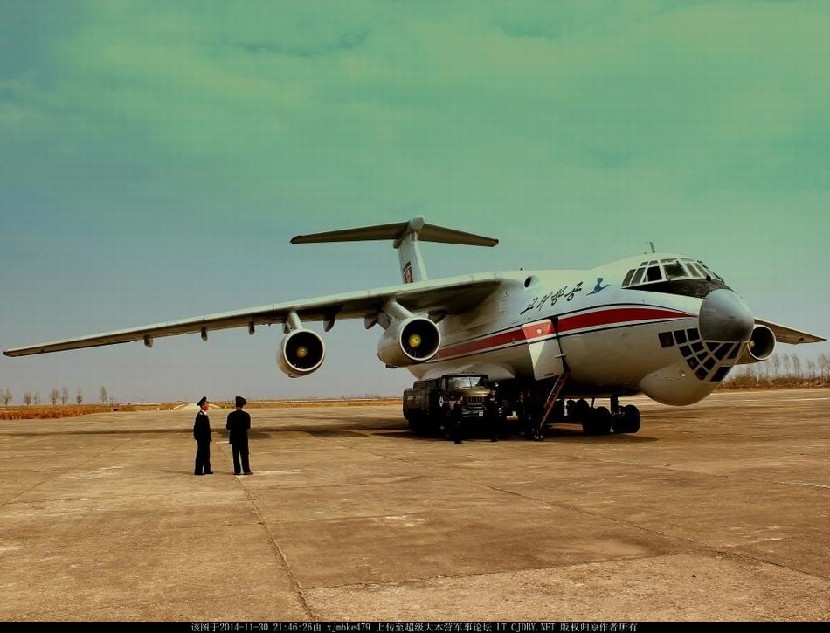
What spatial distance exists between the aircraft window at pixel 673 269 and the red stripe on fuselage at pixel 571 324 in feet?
A: 2.51

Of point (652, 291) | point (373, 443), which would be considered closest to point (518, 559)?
point (652, 291)

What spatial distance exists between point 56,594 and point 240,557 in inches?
49.8

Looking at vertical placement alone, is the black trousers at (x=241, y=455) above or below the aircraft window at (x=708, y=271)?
below

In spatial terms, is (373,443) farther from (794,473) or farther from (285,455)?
(794,473)

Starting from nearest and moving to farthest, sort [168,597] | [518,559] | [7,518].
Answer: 1. [168,597]
2. [518,559]
3. [7,518]

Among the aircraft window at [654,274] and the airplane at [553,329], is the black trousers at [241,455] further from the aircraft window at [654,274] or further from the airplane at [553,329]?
the aircraft window at [654,274]

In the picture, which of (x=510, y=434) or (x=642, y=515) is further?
(x=510, y=434)

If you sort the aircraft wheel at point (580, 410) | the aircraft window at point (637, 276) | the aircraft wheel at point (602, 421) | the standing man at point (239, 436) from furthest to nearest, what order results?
the aircraft wheel at point (580, 410) < the aircraft wheel at point (602, 421) < the aircraft window at point (637, 276) < the standing man at point (239, 436)

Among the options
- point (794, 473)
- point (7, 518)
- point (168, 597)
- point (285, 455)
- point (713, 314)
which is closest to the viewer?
point (168, 597)

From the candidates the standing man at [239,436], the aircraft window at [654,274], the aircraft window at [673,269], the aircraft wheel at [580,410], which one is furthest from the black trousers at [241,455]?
the aircraft wheel at [580,410]

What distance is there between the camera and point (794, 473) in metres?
9.08

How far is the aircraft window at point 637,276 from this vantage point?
14.5 metres

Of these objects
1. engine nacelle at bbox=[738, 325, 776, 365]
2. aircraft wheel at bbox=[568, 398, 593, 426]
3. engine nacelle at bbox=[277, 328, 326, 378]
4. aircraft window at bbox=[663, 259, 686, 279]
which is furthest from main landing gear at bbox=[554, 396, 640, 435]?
engine nacelle at bbox=[277, 328, 326, 378]

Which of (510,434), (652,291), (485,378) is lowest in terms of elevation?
(510,434)
